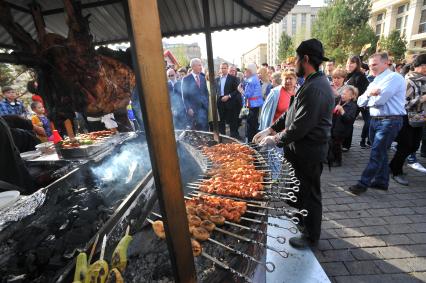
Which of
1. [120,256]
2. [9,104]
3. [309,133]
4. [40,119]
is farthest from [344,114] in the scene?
[9,104]

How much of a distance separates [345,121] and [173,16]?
15.6 feet

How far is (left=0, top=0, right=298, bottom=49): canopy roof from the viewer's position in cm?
402

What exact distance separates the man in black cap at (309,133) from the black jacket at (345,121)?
3.31 m

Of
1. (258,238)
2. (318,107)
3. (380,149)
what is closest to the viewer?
(258,238)

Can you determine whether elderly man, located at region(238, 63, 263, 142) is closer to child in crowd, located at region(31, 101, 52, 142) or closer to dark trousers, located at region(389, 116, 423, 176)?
dark trousers, located at region(389, 116, 423, 176)

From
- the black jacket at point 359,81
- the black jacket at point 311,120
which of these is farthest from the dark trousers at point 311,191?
the black jacket at point 359,81

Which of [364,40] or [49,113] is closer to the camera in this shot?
[49,113]

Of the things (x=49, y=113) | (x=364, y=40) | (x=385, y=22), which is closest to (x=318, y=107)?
(x=49, y=113)

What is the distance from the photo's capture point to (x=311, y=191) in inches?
131

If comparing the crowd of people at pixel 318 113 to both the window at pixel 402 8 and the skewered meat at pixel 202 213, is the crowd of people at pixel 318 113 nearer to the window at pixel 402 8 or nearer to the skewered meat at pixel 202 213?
the skewered meat at pixel 202 213

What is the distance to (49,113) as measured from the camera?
2762 millimetres

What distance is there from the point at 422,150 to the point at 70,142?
333 inches

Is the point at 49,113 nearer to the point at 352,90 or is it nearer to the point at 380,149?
the point at 380,149

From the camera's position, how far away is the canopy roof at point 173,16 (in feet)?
13.2
